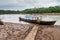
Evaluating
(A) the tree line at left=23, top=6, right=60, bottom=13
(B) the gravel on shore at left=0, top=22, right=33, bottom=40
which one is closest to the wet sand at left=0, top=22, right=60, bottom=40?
(B) the gravel on shore at left=0, top=22, right=33, bottom=40

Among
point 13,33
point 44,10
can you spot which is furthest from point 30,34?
point 44,10

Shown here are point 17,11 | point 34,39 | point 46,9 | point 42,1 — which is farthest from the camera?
point 42,1

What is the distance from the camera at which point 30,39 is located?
152cm

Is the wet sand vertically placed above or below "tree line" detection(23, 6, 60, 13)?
above

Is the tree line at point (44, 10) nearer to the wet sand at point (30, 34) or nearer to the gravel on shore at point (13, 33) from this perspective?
the gravel on shore at point (13, 33)

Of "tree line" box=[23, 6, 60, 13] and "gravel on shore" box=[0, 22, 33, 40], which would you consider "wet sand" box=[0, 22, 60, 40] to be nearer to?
"gravel on shore" box=[0, 22, 33, 40]

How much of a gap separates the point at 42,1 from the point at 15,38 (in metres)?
1.95

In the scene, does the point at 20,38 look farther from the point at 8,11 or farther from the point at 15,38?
the point at 8,11

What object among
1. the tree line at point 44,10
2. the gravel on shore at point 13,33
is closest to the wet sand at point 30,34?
the gravel on shore at point 13,33

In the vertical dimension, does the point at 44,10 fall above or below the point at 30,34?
below

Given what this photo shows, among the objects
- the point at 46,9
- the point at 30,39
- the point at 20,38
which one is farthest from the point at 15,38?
the point at 46,9

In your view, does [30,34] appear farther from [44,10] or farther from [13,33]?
[44,10]

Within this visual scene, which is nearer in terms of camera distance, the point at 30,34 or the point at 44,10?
the point at 30,34

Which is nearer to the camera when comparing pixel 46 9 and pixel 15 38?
pixel 15 38
